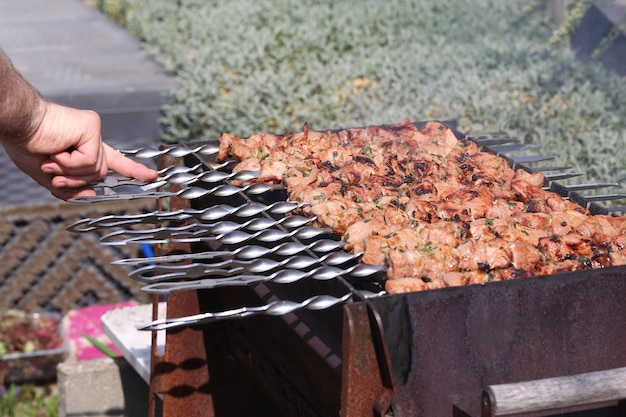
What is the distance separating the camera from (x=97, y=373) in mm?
4402

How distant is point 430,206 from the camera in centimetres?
288

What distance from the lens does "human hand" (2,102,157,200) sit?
9.41 feet

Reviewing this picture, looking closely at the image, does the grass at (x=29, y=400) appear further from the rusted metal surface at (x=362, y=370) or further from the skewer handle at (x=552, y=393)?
the skewer handle at (x=552, y=393)

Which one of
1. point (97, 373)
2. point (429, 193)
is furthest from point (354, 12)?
point (429, 193)

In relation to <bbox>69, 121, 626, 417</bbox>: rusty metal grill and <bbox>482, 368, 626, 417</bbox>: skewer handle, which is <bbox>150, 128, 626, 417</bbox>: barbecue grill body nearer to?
<bbox>69, 121, 626, 417</bbox>: rusty metal grill

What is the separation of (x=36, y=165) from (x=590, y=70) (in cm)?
374

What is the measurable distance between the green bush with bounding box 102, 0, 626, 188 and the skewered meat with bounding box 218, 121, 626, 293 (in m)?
1.41

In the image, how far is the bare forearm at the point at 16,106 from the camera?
2.67m

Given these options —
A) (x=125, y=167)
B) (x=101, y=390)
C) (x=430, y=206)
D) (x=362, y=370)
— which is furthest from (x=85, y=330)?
(x=362, y=370)

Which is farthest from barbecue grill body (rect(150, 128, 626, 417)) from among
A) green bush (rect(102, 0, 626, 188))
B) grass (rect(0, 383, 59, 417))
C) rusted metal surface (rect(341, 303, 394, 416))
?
grass (rect(0, 383, 59, 417))

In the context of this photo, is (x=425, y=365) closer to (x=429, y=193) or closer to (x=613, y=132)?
(x=429, y=193)

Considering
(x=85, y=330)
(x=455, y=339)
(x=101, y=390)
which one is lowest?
(x=85, y=330)

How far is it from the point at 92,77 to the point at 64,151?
14.1 ft

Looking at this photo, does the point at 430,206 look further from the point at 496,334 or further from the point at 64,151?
the point at 64,151
